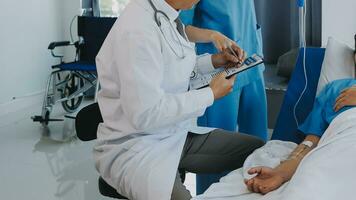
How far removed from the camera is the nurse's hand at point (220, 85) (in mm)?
1321

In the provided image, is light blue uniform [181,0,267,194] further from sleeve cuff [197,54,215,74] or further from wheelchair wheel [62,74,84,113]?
wheelchair wheel [62,74,84,113]

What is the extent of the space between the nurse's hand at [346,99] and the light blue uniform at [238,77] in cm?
51

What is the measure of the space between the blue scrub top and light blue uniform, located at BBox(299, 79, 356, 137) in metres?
0.41

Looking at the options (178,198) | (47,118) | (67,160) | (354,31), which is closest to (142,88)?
(178,198)

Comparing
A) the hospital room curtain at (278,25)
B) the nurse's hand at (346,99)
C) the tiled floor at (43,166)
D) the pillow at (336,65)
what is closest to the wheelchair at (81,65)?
the tiled floor at (43,166)

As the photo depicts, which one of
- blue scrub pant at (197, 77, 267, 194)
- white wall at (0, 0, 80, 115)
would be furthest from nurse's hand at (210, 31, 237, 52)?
white wall at (0, 0, 80, 115)

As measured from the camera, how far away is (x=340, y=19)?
9.25ft

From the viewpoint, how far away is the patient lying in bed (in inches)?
48.3

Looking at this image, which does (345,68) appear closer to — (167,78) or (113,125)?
(167,78)

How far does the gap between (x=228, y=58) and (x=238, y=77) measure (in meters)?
0.33

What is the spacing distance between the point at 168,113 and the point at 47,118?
2631 mm

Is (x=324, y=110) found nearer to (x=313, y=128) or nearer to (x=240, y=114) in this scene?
(x=313, y=128)

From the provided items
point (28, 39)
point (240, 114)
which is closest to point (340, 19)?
point (240, 114)

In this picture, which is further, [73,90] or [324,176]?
[73,90]
